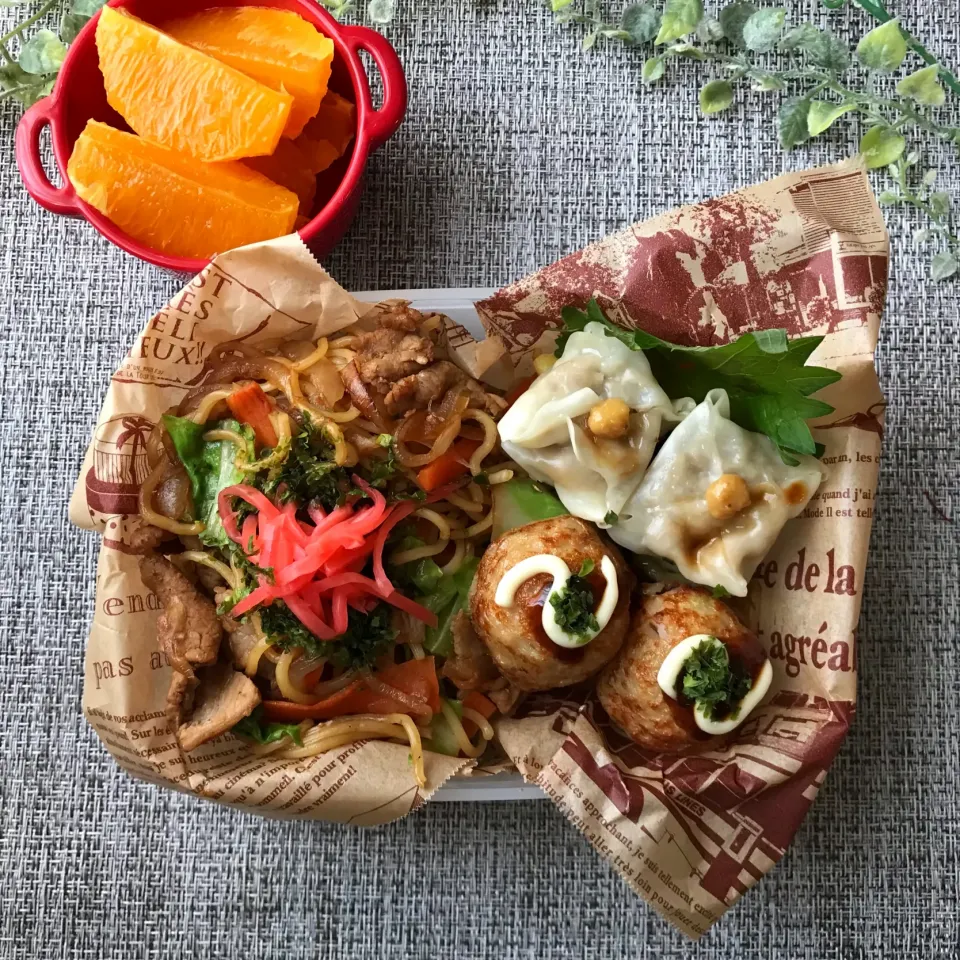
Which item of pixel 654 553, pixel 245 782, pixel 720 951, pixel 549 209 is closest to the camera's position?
pixel 245 782

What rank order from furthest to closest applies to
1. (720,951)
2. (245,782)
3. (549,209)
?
(549,209), (720,951), (245,782)

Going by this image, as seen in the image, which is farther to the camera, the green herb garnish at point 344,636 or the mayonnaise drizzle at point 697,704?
the green herb garnish at point 344,636

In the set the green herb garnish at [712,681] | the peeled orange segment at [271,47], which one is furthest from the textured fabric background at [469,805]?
the green herb garnish at [712,681]

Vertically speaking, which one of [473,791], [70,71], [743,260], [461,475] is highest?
[70,71]

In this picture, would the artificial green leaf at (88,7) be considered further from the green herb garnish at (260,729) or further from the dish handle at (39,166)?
the green herb garnish at (260,729)

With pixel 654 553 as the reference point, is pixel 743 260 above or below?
above

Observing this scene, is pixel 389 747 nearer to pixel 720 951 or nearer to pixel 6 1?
pixel 720 951

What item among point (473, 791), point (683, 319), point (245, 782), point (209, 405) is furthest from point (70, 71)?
point (473, 791)
